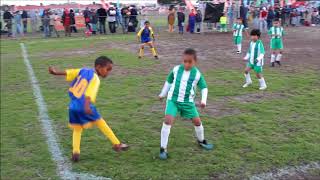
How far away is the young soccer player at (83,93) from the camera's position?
5254mm

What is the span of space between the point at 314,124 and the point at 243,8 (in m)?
22.5

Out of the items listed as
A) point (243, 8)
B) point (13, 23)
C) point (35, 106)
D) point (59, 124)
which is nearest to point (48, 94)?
point (35, 106)

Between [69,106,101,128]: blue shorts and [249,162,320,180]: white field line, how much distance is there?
2125mm

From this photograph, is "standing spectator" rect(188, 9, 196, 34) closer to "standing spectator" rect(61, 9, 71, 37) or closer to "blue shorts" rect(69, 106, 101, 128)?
"standing spectator" rect(61, 9, 71, 37)

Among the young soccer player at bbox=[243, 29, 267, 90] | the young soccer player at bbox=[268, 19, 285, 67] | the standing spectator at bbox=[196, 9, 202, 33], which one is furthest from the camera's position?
the standing spectator at bbox=[196, 9, 202, 33]

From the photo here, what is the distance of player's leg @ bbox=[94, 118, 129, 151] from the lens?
5644 mm

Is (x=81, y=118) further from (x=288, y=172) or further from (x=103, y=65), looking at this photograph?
(x=288, y=172)

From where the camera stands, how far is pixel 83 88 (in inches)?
209

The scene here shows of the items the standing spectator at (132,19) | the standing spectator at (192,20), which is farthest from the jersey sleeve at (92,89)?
the standing spectator at (132,19)

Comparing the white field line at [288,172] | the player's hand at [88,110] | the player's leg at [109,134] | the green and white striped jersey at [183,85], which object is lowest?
the white field line at [288,172]

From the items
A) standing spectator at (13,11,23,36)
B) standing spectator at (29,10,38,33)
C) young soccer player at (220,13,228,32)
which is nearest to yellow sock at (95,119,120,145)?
young soccer player at (220,13,228,32)

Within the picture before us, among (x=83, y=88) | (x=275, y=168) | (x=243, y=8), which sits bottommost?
(x=275, y=168)

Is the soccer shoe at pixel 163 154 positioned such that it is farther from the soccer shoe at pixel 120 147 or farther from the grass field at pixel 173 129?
the soccer shoe at pixel 120 147

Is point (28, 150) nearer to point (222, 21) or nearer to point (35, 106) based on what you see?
point (35, 106)
